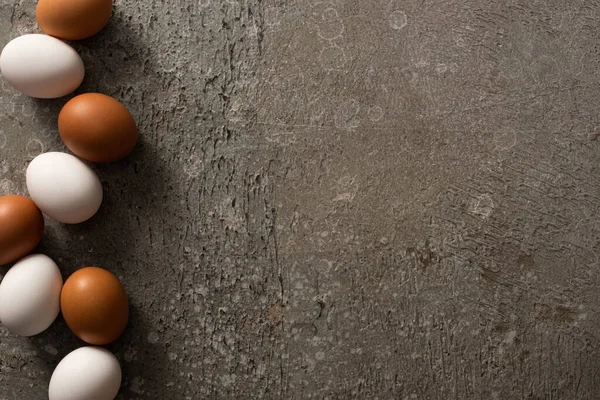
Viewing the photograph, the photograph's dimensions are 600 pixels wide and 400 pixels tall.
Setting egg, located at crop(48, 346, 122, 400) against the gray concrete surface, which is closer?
egg, located at crop(48, 346, 122, 400)

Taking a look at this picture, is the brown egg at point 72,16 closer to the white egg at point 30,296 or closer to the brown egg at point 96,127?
the brown egg at point 96,127

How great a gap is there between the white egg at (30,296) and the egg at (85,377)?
77 mm

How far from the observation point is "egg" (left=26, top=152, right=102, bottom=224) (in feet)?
3.06

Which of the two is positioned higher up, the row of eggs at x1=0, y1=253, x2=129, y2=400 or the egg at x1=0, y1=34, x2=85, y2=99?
the egg at x1=0, y1=34, x2=85, y2=99

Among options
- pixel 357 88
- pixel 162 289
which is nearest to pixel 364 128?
pixel 357 88

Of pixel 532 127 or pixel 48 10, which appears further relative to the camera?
pixel 532 127

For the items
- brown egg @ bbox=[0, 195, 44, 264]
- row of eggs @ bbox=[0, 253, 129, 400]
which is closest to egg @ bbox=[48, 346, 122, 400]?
row of eggs @ bbox=[0, 253, 129, 400]

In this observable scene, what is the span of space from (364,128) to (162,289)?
456mm

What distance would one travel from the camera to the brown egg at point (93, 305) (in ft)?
3.05

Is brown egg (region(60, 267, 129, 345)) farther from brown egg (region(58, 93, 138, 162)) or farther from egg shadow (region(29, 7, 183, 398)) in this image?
brown egg (region(58, 93, 138, 162))

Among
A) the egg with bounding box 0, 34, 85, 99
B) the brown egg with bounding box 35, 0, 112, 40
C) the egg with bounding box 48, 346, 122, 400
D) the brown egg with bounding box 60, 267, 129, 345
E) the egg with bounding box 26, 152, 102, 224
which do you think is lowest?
the egg with bounding box 48, 346, 122, 400

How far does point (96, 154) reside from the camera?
968 mm

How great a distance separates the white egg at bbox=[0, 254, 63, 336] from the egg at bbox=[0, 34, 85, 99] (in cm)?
28

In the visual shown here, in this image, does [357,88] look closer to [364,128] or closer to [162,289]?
[364,128]
